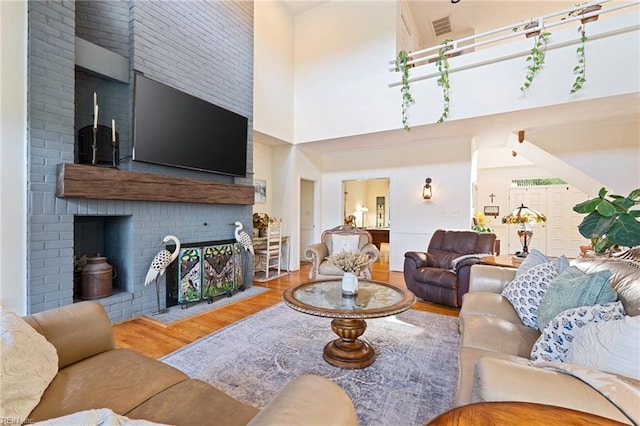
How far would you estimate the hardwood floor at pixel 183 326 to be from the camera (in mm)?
2449

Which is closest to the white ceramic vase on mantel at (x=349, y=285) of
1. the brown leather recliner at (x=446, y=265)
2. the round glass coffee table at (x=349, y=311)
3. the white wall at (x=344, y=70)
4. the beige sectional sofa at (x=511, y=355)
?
the round glass coffee table at (x=349, y=311)

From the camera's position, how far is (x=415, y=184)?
571 cm

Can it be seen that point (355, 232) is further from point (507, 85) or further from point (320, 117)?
point (507, 85)

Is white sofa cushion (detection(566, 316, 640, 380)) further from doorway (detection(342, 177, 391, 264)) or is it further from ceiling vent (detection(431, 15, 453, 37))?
doorway (detection(342, 177, 391, 264))

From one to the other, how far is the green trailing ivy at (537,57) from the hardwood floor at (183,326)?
316 centimetres

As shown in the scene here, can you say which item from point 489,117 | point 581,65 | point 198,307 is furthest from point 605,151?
point 198,307

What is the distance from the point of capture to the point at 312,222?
6.80m

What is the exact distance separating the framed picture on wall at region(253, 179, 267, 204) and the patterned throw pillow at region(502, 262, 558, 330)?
4.50 meters

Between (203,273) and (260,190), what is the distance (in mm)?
2466

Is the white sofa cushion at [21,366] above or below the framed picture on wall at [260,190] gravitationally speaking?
below

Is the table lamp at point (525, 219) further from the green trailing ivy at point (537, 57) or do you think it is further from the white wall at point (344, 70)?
the white wall at point (344, 70)

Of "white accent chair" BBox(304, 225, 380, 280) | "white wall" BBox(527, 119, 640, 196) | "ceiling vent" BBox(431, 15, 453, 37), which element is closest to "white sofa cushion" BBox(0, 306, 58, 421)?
"white accent chair" BBox(304, 225, 380, 280)

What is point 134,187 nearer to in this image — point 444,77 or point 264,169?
point 264,169

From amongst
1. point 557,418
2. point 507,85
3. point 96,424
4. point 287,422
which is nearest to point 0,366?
point 96,424
